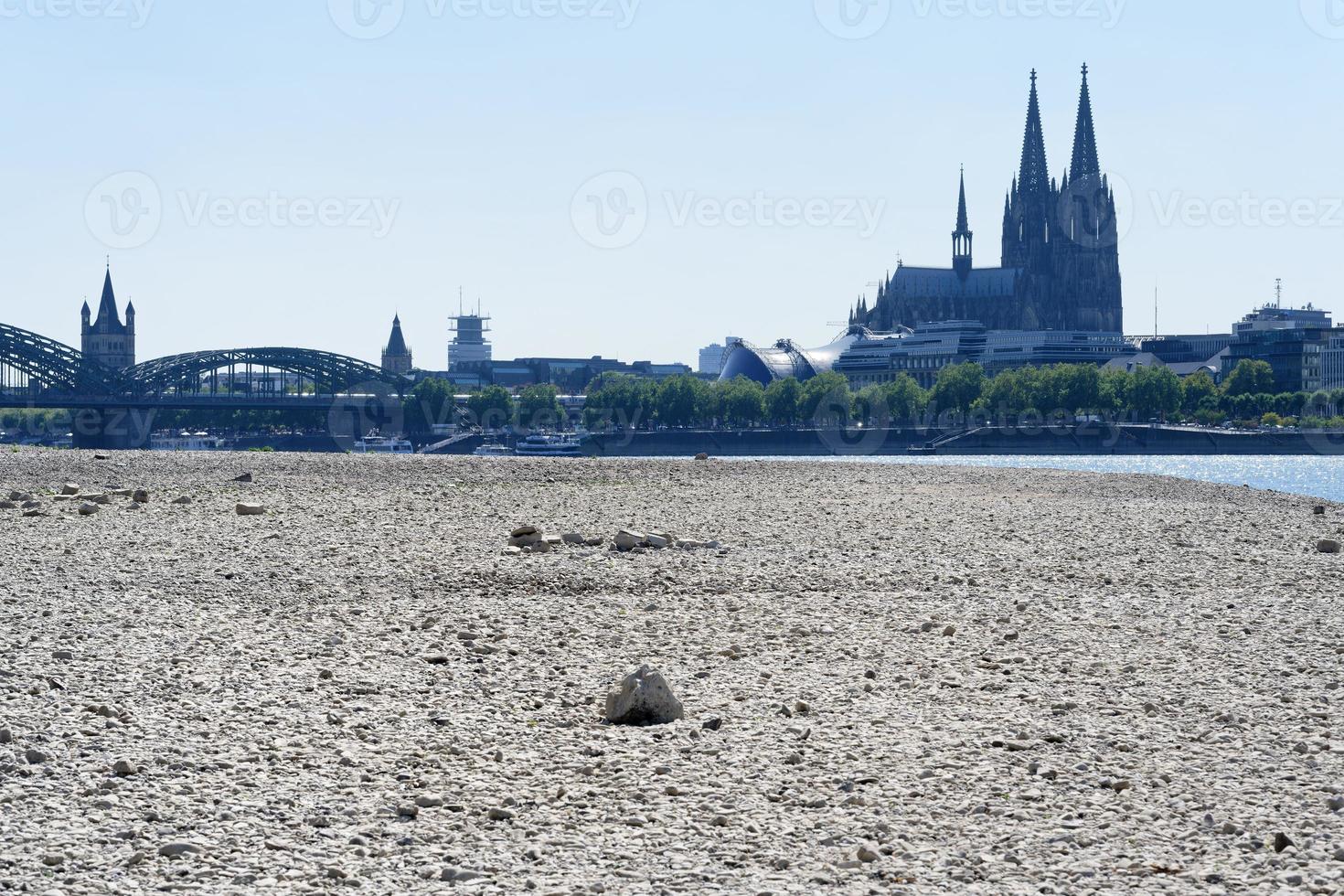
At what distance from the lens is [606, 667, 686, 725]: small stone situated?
12461mm

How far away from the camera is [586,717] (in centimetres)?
1262

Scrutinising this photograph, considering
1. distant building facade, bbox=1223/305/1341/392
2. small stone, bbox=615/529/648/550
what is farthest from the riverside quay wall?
small stone, bbox=615/529/648/550

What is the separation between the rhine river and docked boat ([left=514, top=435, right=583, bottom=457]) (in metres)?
16.1

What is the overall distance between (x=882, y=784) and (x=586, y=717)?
2.72 meters

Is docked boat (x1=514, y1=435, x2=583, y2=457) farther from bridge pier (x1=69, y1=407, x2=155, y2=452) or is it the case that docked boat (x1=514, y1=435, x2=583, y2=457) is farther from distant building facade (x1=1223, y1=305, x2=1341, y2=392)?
distant building facade (x1=1223, y1=305, x2=1341, y2=392)

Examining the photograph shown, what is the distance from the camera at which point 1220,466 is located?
363ft

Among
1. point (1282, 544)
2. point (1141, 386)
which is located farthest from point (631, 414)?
point (1282, 544)

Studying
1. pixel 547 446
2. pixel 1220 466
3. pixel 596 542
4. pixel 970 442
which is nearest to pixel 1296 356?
pixel 970 442

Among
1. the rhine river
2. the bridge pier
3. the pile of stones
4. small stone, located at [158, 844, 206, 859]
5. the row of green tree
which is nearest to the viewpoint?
small stone, located at [158, 844, 206, 859]

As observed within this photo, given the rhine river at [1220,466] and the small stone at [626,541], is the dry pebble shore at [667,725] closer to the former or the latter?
the small stone at [626,541]

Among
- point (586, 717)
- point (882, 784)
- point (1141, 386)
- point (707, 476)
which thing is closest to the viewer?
point (882, 784)

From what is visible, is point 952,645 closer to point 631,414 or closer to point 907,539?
point 907,539

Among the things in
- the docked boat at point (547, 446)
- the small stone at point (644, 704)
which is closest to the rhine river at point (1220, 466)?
the docked boat at point (547, 446)

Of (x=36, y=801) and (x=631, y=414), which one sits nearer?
(x=36, y=801)
